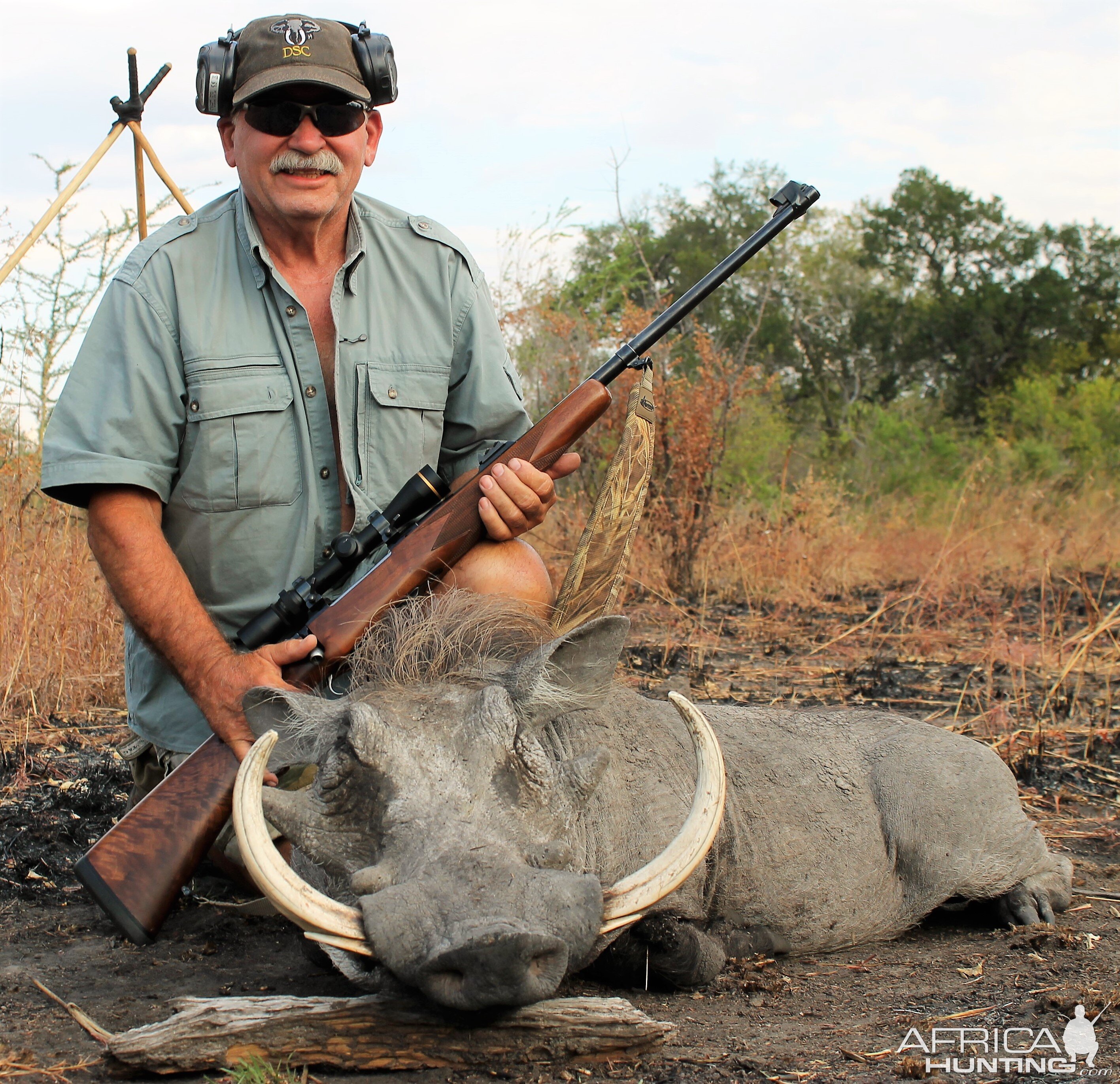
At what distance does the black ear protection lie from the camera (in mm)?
3244

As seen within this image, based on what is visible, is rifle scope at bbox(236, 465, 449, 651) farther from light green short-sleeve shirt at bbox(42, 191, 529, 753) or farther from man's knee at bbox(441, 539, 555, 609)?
light green short-sleeve shirt at bbox(42, 191, 529, 753)

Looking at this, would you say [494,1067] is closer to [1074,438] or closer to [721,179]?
[1074,438]

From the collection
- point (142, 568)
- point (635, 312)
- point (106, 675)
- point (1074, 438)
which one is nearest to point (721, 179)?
point (1074, 438)

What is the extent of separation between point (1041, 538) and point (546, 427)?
606cm

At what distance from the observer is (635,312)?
A: 800cm

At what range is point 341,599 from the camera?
284 centimetres

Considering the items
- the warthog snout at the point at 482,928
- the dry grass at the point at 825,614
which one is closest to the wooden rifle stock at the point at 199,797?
the warthog snout at the point at 482,928

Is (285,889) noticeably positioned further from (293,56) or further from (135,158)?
(135,158)

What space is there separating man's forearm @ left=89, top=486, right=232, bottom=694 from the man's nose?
1093mm

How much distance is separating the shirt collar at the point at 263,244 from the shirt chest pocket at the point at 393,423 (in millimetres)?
311

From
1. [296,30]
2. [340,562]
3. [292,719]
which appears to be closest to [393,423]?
[340,562]

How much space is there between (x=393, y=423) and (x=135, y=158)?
2319 millimetres

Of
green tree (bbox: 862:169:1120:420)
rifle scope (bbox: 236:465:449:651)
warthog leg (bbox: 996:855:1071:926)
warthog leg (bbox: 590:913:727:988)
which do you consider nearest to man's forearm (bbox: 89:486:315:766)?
rifle scope (bbox: 236:465:449:651)

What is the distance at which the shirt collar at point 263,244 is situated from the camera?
134 inches
